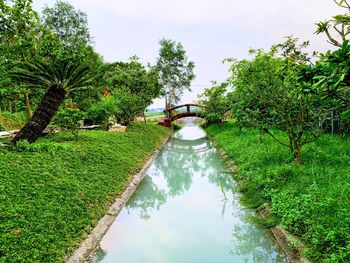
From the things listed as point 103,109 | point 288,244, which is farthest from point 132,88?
point 288,244

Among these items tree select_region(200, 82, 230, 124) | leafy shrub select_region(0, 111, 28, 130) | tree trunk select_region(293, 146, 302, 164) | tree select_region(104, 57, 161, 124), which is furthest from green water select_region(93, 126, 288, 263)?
tree select_region(200, 82, 230, 124)

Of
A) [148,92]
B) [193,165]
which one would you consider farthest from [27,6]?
[148,92]

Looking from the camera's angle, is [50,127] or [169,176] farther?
[50,127]

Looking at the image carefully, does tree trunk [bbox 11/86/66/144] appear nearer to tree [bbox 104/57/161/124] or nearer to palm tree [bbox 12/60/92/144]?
palm tree [bbox 12/60/92/144]

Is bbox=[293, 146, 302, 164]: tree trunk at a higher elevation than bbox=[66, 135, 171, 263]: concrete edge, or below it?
higher

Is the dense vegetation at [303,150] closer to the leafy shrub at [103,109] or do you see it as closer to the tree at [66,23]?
the leafy shrub at [103,109]

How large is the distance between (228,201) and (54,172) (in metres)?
4.71

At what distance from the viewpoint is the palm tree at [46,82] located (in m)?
8.63

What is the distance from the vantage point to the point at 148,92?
22297mm

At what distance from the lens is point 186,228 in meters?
6.50

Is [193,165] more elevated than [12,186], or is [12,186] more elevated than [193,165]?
[12,186]

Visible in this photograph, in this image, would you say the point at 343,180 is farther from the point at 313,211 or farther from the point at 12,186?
the point at 12,186

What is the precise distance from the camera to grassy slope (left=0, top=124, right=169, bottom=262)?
4.37m

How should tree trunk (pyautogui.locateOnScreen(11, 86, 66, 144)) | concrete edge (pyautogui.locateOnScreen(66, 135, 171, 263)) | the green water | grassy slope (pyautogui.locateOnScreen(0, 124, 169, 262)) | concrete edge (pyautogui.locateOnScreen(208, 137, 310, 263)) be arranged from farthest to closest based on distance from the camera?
tree trunk (pyautogui.locateOnScreen(11, 86, 66, 144)) < the green water < concrete edge (pyautogui.locateOnScreen(66, 135, 171, 263)) < concrete edge (pyautogui.locateOnScreen(208, 137, 310, 263)) < grassy slope (pyautogui.locateOnScreen(0, 124, 169, 262))
